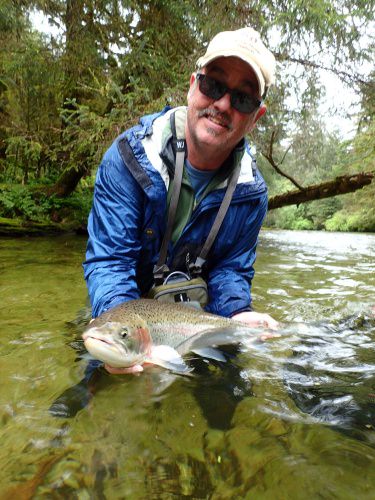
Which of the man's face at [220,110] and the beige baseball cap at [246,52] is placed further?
the man's face at [220,110]

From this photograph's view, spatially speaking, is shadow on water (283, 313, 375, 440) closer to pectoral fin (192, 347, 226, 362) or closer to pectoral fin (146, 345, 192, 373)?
pectoral fin (192, 347, 226, 362)

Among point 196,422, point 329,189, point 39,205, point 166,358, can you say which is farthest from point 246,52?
point 329,189

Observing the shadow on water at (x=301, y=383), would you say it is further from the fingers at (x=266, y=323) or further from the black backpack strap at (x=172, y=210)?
the black backpack strap at (x=172, y=210)

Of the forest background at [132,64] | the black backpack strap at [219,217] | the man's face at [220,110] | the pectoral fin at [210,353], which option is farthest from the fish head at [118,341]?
the forest background at [132,64]

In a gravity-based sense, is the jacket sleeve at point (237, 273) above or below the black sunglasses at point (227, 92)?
below

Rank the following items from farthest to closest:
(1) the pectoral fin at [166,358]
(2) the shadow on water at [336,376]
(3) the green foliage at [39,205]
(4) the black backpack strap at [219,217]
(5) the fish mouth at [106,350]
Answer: (3) the green foliage at [39,205] < (4) the black backpack strap at [219,217] < (1) the pectoral fin at [166,358] < (2) the shadow on water at [336,376] < (5) the fish mouth at [106,350]

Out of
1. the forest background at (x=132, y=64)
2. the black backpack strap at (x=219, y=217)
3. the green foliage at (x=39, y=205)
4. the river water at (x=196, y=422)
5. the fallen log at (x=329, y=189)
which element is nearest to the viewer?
the river water at (x=196, y=422)

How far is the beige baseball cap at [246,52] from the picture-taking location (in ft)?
9.45

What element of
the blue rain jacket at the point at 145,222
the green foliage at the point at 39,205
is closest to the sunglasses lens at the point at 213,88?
the blue rain jacket at the point at 145,222

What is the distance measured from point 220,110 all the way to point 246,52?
42 centimetres

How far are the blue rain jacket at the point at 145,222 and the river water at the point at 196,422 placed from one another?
1.81ft

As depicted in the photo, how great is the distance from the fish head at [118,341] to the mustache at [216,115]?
5.17ft

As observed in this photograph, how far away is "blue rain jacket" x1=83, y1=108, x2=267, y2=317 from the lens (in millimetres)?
2982

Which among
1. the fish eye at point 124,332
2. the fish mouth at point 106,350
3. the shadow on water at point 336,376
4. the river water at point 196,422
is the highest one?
the fish eye at point 124,332
